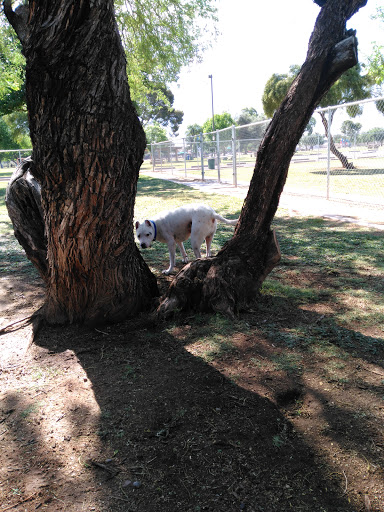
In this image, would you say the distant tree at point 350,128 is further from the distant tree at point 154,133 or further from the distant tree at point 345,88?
the distant tree at point 154,133

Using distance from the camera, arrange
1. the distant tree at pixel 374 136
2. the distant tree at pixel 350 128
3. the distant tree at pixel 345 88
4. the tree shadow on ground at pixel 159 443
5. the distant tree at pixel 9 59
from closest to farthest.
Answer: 1. the tree shadow on ground at pixel 159 443
2. the distant tree at pixel 9 59
3. the distant tree at pixel 374 136
4. the distant tree at pixel 350 128
5. the distant tree at pixel 345 88

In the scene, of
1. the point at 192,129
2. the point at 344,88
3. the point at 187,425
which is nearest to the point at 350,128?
the point at 187,425

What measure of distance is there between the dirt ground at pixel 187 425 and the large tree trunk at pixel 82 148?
0.54 meters

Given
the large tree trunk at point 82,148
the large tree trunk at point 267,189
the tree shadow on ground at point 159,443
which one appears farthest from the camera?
the large tree trunk at point 267,189

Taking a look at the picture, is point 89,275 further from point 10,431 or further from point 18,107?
point 18,107

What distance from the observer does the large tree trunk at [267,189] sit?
3795 millimetres

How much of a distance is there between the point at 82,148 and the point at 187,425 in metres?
2.20

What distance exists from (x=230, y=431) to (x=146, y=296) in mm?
2116

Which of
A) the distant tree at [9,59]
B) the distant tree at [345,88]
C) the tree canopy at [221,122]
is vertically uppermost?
the tree canopy at [221,122]

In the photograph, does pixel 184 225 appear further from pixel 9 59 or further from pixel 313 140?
pixel 313 140

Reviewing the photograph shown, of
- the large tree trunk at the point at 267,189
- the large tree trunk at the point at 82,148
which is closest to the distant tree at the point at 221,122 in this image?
the large tree trunk at the point at 267,189

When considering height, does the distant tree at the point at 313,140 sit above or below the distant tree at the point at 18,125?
below

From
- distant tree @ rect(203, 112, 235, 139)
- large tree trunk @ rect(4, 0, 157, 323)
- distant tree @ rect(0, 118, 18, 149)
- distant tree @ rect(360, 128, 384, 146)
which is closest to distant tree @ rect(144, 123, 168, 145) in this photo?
distant tree @ rect(203, 112, 235, 139)

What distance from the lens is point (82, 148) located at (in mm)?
3309
